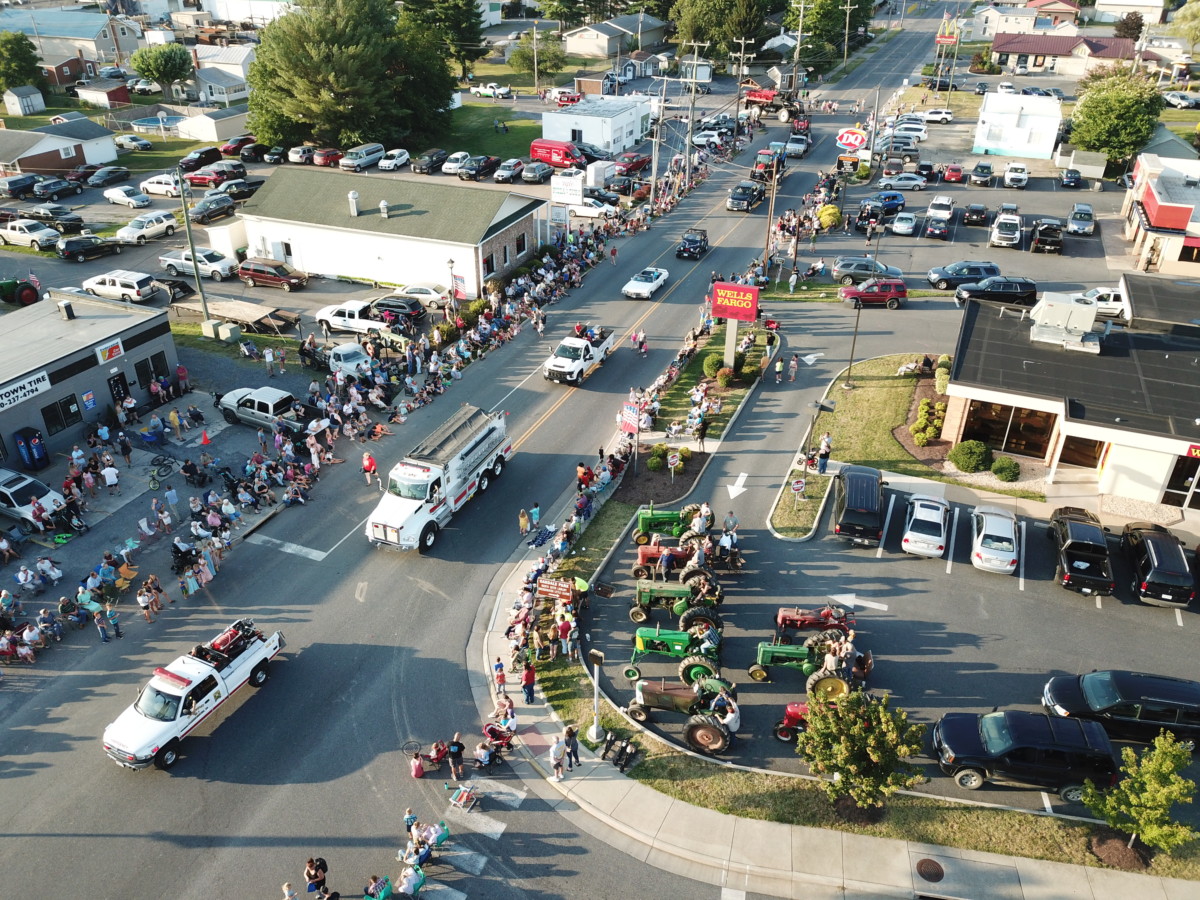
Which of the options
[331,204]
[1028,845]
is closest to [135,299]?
[331,204]

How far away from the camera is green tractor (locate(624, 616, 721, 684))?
24.0 m

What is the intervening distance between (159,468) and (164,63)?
267ft

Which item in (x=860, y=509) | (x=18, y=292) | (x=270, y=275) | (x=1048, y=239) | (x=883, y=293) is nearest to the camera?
(x=860, y=509)

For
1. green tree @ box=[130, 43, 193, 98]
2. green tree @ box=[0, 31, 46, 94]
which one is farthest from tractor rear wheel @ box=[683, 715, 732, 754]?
green tree @ box=[0, 31, 46, 94]

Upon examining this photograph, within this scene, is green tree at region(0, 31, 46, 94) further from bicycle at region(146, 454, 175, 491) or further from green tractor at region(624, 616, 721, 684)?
green tractor at region(624, 616, 721, 684)

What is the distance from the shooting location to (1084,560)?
28.0m

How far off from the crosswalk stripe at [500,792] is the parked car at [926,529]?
15.5 m

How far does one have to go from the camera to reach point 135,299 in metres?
49.9

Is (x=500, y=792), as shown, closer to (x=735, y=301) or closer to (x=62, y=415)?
(x=735, y=301)

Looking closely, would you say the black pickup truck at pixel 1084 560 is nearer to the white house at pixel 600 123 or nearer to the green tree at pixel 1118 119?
the green tree at pixel 1118 119

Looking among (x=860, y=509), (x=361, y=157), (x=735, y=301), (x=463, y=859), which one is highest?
(x=735, y=301)

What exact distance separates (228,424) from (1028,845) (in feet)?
111

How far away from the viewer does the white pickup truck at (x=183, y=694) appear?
2205cm

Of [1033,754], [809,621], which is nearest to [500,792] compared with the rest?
[809,621]
